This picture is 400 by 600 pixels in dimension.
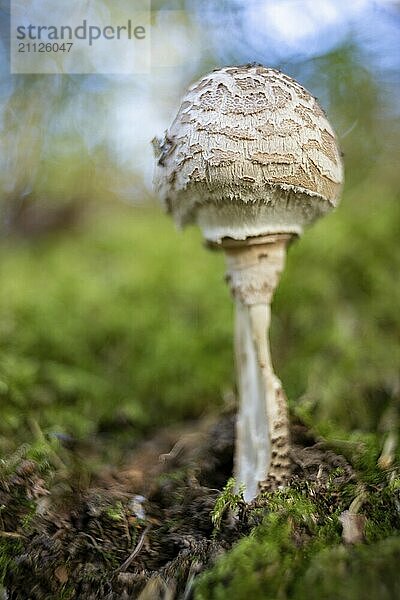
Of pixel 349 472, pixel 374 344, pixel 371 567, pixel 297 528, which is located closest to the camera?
pixel 371 567

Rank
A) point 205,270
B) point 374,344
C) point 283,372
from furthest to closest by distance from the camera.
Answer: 1. point 205,270
2. point 374,344
3. point 283,372

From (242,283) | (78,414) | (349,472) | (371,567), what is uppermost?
(242,283)

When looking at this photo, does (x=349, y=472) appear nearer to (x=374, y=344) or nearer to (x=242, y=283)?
(x=242, y=283)

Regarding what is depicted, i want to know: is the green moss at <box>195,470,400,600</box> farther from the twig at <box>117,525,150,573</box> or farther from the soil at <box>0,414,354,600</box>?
the twig at <box>117,525,150,573</box>

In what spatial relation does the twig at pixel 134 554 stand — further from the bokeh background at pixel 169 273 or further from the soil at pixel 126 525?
the bokeh background at pixel 169 273

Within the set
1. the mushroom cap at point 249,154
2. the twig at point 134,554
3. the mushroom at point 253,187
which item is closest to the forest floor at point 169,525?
the twig at point 134,554

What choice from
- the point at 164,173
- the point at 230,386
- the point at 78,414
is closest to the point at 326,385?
the point at 230,386
